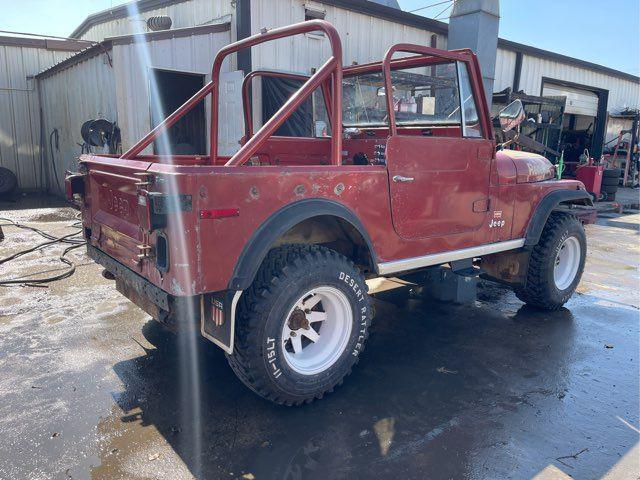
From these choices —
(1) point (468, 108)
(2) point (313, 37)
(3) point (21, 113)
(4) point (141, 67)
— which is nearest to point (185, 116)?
(4) point (141, 67)

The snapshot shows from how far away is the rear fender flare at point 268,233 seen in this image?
8.65 ft

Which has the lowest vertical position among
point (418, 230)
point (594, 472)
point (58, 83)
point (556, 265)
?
point (594, 472)

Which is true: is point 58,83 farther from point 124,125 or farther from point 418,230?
point 418,230

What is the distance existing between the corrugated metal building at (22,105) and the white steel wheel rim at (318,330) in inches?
516

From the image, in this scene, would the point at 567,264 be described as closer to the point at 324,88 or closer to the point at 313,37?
the point at 324,88

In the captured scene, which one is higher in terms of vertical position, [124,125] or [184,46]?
[184,46]

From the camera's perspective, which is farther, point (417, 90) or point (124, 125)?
point (124, 125)

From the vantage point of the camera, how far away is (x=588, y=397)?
3264 mm

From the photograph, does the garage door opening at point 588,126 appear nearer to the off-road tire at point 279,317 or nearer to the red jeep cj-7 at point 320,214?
the red jeep cj-7 at point 320,214

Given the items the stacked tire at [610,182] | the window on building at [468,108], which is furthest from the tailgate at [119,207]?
the stacked tire at [610,182]

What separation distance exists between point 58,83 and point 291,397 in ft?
37.9

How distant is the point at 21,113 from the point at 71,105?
3.53 metres

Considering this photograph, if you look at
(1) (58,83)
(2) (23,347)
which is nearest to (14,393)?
(2) (23,347)

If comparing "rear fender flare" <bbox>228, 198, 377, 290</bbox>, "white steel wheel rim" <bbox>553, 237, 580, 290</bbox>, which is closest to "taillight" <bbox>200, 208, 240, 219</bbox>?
"rear fender flare" <bbox>228, 198, 377, 290</bbox>
